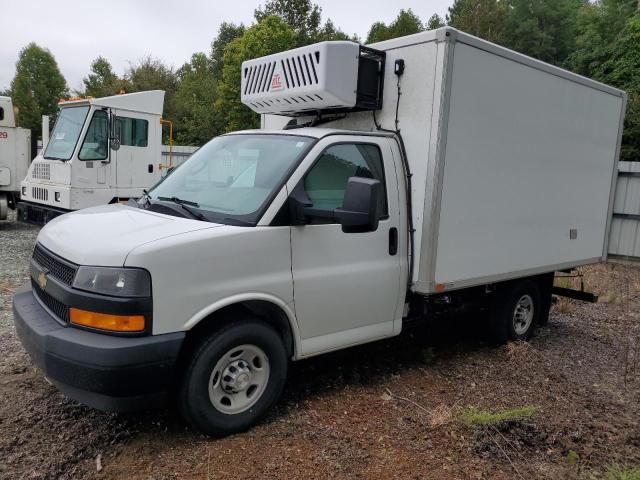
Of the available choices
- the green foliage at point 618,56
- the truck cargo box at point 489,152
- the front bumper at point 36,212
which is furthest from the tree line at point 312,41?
the truck cargo box at point 489,152

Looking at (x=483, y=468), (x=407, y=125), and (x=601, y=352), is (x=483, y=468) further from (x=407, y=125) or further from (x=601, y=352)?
(x=601, y=352)

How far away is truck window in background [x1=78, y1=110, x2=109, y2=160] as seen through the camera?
983 centimetres

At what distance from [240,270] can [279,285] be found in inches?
12.8

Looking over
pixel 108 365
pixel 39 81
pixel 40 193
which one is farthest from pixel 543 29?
pixel 39 81

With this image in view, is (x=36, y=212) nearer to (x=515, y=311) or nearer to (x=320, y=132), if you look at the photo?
(x=320, y=132)

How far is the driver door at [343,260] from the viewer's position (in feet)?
12.8

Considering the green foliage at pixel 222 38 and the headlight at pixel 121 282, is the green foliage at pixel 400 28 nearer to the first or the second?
the green foliage at pixel 222 38

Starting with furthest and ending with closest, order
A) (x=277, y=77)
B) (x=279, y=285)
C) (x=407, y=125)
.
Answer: (x=277, y=77)
(x=407, y=125)
(x=279, y=285)

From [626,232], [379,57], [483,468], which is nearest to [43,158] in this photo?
[379,57]

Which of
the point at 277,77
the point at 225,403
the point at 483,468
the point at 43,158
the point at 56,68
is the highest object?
the point at 56,68

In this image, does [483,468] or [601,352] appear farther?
[601,352]

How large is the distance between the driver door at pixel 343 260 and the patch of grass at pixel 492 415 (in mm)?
902

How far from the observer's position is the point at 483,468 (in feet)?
Answer: 11.3

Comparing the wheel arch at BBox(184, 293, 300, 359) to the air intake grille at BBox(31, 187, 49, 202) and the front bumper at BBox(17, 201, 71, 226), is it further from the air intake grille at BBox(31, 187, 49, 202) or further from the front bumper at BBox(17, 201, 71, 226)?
the air intake grille at BBox(31, 187, 49, 202)
